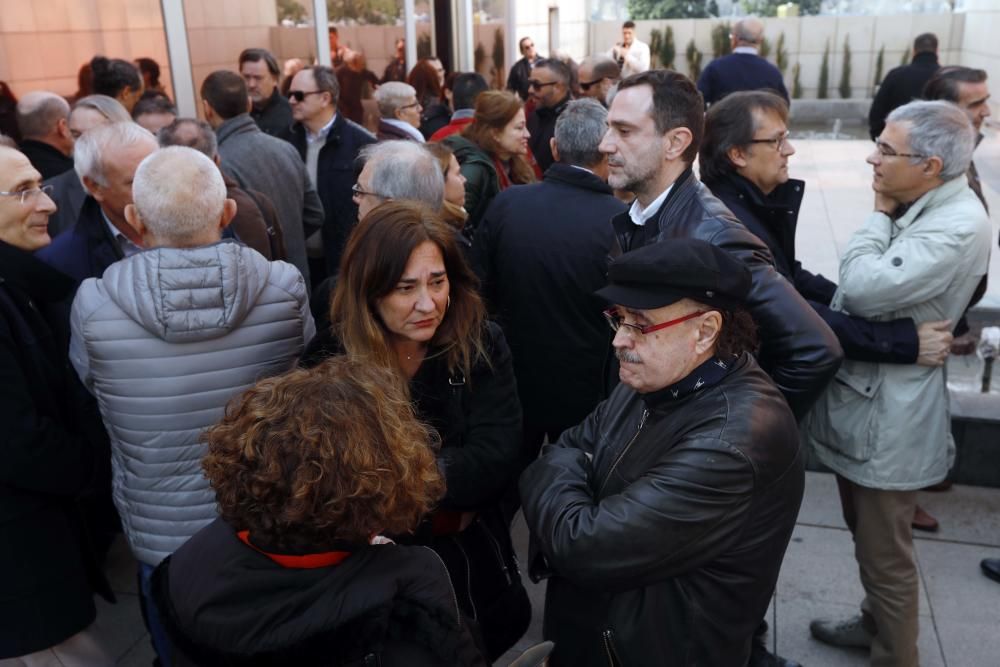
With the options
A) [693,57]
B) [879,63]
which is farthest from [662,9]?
[879,63]

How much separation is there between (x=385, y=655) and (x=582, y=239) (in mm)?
2255

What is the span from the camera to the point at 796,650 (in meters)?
3.50

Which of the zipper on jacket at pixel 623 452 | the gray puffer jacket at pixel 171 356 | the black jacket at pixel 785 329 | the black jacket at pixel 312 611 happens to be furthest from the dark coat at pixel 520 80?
the black jacket at pixel 312 611

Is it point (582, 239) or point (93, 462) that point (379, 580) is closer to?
point (93, 462)

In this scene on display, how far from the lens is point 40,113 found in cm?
502

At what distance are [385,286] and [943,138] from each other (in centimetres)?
194

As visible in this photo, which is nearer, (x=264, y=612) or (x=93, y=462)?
(x=264, y=612)

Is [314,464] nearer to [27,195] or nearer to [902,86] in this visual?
[27,195]

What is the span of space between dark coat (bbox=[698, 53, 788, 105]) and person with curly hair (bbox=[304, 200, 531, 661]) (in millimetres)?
7100

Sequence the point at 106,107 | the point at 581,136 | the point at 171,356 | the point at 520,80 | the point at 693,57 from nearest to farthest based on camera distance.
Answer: the point at 171,356
the point at 581,136
the point at 106,107
the point at 520,80
the point at 693,57

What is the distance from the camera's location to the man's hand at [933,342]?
2916mm

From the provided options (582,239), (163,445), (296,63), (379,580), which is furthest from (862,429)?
(296,63)

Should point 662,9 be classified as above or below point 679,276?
above

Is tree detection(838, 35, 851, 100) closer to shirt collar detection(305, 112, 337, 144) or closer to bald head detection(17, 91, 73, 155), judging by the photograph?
shirt collar detection(305, 112, 337, 144)
